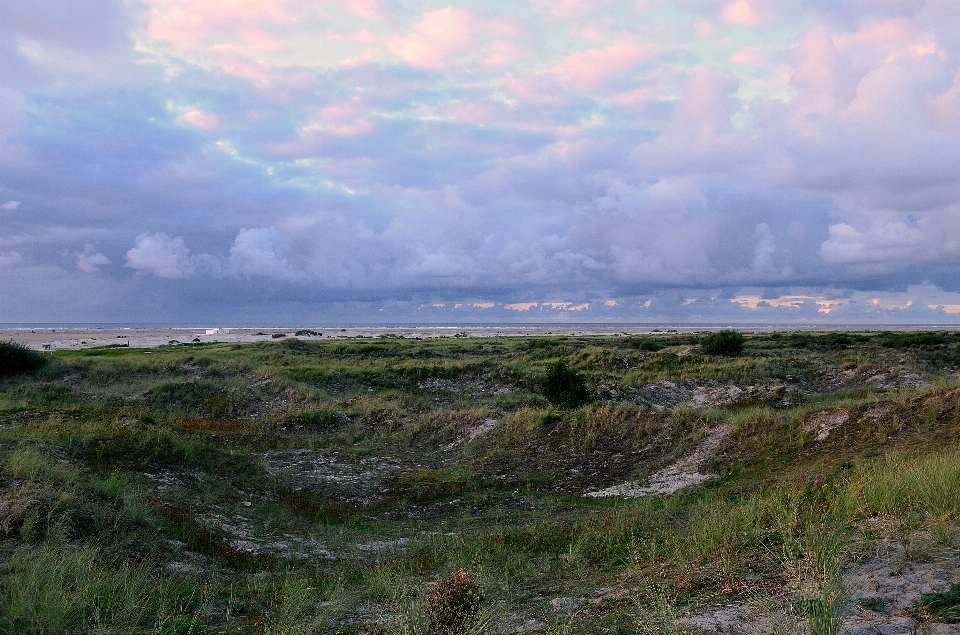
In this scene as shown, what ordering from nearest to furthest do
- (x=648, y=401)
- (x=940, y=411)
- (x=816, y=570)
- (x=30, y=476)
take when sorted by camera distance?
(x=816, y=570)
(x=30, y=476)
(x=940, y=411)
(x=648, y=401)

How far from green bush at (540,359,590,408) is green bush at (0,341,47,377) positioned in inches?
1405

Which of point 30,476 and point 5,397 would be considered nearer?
point 30,476

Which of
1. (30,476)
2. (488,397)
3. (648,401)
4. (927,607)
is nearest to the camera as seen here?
(927,607)

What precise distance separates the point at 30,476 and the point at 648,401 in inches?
1054

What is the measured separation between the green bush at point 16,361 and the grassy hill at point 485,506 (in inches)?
24.5

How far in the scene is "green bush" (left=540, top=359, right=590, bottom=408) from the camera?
2588 cm

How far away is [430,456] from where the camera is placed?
22.0 metres

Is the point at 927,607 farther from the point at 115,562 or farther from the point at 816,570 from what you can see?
the point at 115,562

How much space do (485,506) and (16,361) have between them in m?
38.7

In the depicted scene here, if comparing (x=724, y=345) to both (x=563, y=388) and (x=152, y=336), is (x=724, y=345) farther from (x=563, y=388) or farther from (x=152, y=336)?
(x=152, y=336)

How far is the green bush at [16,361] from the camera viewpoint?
120ft

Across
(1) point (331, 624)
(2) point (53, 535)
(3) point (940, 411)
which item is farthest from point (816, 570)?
(3) point (940, 411)

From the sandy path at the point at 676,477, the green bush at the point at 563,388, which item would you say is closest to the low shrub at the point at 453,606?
the sandy path at the point at 676,477

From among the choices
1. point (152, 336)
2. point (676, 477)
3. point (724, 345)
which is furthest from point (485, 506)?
point (152, 336)
